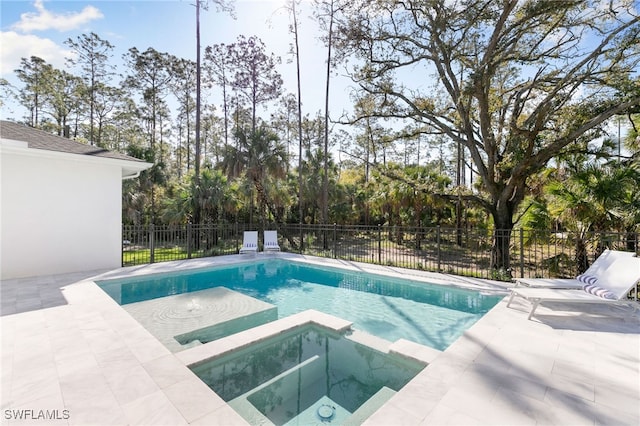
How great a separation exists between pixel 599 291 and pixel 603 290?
0.09 m

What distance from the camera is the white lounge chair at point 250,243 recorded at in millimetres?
11398

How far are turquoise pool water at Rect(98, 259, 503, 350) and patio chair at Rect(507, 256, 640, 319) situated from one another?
115cm

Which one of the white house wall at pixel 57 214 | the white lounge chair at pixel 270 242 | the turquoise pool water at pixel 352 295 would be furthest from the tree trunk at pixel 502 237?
the white house wall at pixel 57 214

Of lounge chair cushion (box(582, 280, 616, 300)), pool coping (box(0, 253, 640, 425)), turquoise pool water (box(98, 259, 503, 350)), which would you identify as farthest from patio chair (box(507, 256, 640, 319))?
turquoise pool water (box(98, 259, 503, 350))

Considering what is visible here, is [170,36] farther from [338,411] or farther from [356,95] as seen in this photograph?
[338,411]

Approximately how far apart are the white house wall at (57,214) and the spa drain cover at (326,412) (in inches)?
326

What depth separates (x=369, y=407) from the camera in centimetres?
288

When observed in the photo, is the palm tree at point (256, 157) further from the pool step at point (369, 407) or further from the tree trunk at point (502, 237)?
the pool step at point (369, 407)

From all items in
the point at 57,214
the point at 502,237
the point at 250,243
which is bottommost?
the point at 250,243

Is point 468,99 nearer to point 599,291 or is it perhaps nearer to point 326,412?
point 599,291

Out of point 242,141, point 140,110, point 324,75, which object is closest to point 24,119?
point 140,110

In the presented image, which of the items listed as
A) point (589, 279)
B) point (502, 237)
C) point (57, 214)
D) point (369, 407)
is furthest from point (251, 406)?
point (502, 237)

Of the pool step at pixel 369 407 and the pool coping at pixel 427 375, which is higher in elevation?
the pool coping at pixel 427 375

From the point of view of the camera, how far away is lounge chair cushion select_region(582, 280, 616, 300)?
4387 millimetres
